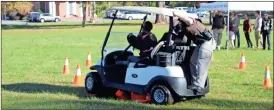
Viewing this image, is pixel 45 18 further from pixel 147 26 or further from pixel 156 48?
pixel 156 48

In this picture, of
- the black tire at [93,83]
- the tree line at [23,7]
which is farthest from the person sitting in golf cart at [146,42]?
the tree line at [23,7]

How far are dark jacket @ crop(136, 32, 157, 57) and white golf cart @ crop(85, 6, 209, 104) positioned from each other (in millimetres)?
162

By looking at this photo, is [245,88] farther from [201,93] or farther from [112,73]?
[112,73]

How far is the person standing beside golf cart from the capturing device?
28.1ft

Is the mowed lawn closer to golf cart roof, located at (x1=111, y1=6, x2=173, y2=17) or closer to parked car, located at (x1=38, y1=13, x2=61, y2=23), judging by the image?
golf cart roof, located at (x1=111, y1=6, x2=173, y2=17)

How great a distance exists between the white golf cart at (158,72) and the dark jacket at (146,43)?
162mm

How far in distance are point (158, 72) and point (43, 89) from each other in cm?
301

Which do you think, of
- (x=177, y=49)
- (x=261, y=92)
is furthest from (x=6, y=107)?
(x=261, y=92)

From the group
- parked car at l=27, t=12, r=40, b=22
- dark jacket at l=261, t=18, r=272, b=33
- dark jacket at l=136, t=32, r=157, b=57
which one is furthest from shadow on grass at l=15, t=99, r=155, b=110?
parked car at l=27, t=12, r=40, b=22

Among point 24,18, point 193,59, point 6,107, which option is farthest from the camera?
point 24,18

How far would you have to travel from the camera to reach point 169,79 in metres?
8.53

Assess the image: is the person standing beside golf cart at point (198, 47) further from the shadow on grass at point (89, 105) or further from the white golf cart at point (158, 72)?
the shadow on grass at point (89, 105)

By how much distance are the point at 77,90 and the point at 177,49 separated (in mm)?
2854

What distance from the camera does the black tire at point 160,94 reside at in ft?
28.0
